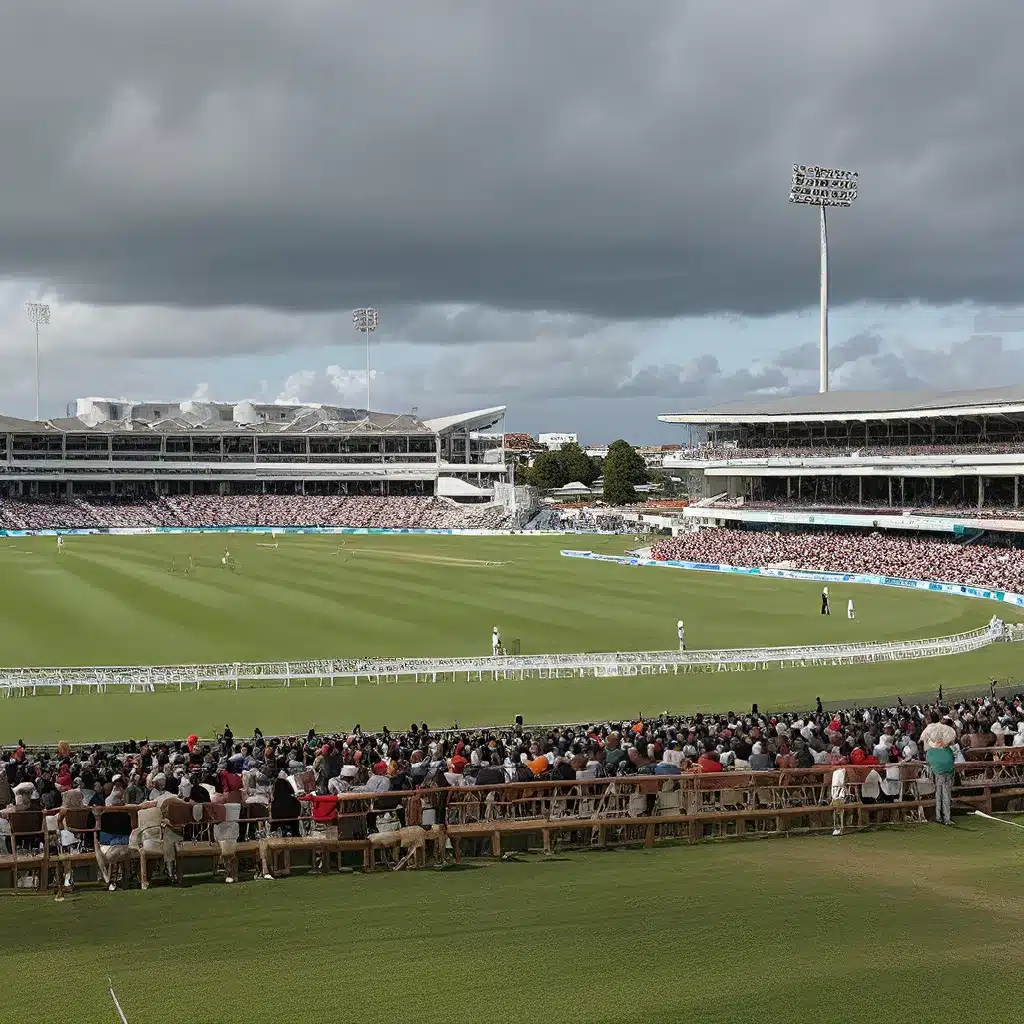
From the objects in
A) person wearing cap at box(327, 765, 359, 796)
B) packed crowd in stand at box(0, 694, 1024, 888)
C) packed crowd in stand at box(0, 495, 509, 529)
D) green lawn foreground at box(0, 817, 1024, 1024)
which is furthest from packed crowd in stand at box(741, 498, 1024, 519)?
green lawn foreground at box(0, 817, 1024, 1024)

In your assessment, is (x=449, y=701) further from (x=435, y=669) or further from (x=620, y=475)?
(x=620, y=475)

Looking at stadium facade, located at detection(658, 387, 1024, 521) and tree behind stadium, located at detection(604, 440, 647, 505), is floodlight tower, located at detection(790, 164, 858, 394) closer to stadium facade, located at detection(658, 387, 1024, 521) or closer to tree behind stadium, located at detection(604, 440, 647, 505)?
stadium facade, located at detection(658, 387, 1024, 521)

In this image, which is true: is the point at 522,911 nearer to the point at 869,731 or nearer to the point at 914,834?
the point at 914,834

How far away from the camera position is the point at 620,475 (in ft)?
456

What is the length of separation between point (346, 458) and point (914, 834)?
126534 millimetres

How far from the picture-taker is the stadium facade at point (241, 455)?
5025 inches

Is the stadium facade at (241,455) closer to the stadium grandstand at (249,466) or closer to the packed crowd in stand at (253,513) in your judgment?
the stadium grandstand at (249,466)

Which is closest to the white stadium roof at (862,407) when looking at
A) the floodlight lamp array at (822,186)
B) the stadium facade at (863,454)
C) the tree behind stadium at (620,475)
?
the stadium facade at (863,454)

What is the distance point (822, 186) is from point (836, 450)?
2200 centimetres

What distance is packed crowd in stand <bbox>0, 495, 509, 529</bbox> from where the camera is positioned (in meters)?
112

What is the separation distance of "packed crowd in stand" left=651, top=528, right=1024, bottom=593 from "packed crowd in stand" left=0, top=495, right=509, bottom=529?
115ft

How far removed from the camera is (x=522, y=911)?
9688 millimetres

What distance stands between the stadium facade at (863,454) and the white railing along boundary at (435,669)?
32961mm

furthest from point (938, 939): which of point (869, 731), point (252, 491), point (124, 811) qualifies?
point (252, 491)
